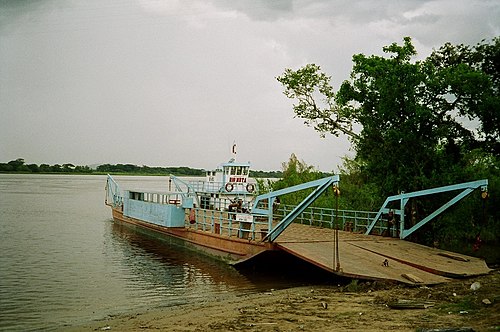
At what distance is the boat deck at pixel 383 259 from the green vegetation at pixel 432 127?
3.18m

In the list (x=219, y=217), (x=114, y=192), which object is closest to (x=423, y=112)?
(x=219, y=217)

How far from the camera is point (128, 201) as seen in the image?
32.8 meters

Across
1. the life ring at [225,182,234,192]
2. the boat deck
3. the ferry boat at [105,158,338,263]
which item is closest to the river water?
the ferry boat at [105,158,338,263]

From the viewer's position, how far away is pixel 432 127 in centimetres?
2003

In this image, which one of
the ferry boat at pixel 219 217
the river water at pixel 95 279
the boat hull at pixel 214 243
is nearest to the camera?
the river water at pixel 95 279

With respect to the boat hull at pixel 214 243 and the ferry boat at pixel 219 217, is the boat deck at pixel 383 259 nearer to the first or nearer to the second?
the boat hull at pixel 214 243

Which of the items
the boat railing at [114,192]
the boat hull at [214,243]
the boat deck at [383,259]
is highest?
the boat railing at [114,192]

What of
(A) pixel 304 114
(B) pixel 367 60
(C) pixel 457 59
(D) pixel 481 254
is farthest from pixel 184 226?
(C) pixel 457 59

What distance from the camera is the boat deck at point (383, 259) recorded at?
530 inches

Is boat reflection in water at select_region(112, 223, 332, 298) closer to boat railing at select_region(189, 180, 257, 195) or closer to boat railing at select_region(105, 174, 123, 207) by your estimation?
boat railing at select_region(189, 180, 257, 195)

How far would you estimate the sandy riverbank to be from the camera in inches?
346

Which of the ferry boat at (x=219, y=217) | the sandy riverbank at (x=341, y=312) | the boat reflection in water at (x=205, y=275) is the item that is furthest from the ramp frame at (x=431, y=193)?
the ferry boat at (x=219, y=217)

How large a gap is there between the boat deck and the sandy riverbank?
528 millimetres

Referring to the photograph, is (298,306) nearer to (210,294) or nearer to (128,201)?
(210,294)
